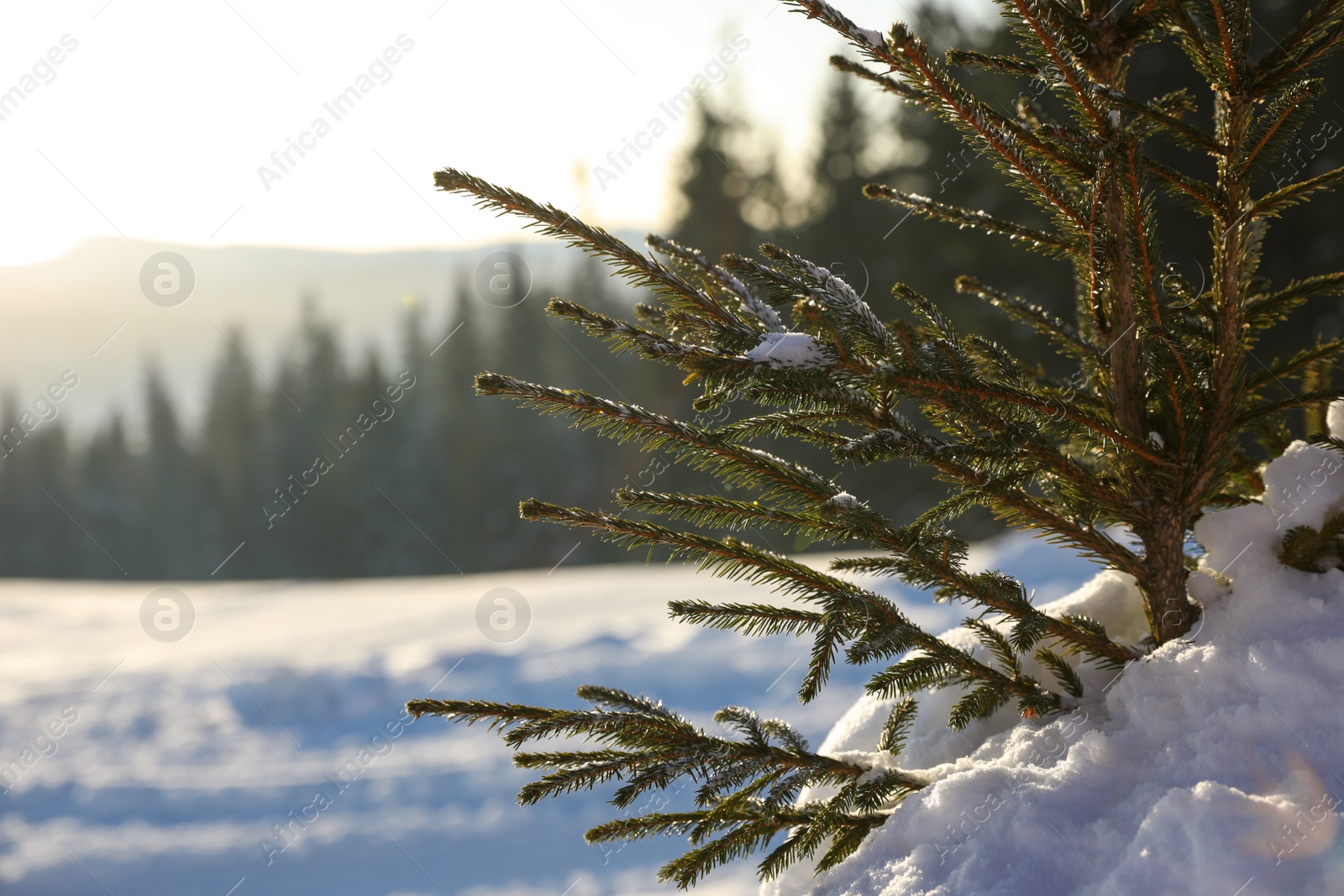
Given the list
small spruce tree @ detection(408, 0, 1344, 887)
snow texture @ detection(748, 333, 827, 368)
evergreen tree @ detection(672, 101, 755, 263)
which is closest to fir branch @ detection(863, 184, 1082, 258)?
small spruce tree @ detection(408, 0, 1344, 887)

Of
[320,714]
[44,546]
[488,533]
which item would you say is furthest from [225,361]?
[320,714]

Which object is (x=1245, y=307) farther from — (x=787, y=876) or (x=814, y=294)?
(x=787, y=876)

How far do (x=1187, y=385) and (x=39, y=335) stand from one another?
5963 centimetres

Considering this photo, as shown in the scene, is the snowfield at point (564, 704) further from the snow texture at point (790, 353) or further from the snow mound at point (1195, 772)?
the snow texture at point (790, 353)

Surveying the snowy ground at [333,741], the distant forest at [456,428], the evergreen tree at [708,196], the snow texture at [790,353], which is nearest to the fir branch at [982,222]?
the snow texture at [790,353]

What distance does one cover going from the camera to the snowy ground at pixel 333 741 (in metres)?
4.96

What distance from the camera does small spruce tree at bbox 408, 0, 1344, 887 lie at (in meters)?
1.52

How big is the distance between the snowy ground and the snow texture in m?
3.17

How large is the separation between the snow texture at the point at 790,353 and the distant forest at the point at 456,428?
47.2ft

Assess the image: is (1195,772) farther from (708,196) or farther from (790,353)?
(708,196)

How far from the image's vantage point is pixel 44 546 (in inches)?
1720

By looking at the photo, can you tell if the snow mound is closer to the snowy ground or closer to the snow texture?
the snow texture

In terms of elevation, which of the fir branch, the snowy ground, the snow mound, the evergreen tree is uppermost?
the evergreen tree

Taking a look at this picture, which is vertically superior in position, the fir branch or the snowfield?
the fir branch
